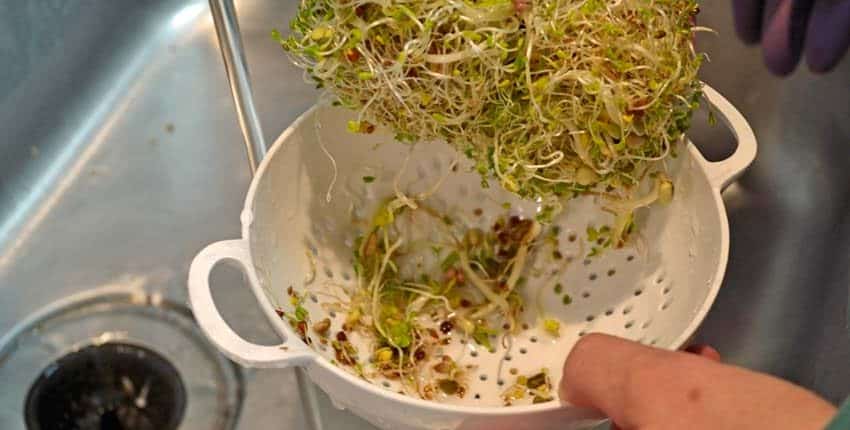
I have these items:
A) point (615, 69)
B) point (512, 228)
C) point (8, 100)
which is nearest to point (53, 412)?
point (8, 100)

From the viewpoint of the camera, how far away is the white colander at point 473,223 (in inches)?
20.9

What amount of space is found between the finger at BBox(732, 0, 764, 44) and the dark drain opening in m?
0.51

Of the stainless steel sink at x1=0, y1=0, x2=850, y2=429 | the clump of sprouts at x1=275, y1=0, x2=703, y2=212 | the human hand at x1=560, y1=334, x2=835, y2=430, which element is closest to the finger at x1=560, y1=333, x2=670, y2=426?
the human hand at x1=560, y1=334, x2=835, y2=430

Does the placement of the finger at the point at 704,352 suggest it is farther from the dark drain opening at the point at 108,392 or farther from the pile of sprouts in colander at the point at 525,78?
the dark drain opening at the point at 108,392

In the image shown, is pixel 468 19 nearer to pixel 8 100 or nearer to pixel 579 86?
pixel 579 86

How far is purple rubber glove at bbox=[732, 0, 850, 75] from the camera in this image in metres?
0.35

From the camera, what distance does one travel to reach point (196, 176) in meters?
0.83

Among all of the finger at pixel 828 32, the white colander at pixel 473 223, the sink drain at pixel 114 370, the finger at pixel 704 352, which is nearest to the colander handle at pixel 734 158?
the white colander at pixel 473 223

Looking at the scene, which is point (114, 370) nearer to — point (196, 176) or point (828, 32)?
point (196, 176)

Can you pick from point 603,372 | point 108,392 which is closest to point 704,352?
point 603,372

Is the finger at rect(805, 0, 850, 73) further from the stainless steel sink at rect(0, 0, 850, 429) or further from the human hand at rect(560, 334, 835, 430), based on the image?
the stainless steel sink at rect(0, 0, 850, 429)

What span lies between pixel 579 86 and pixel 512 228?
212mm

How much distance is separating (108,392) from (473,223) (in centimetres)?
33

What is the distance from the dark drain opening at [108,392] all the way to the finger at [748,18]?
51cm
